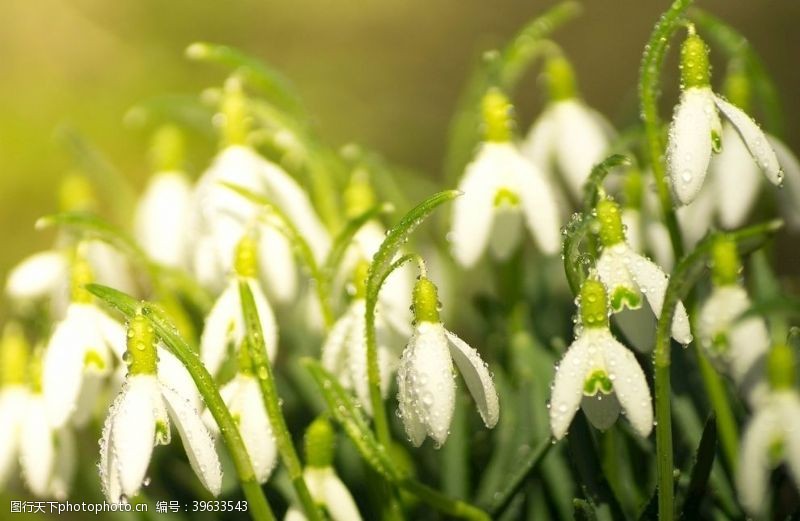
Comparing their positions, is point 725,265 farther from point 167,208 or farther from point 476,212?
point 167,208

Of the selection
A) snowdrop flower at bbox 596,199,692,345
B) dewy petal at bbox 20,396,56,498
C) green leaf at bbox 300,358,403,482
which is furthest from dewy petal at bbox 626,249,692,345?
dewy petal at bbox 20,396,56,498

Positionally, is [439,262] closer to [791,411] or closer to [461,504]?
[461,504]

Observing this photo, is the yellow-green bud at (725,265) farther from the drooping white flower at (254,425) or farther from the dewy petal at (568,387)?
the drooping white flower at (254,425)

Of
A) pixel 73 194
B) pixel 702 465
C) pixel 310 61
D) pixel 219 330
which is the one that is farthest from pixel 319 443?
pixel 310 61

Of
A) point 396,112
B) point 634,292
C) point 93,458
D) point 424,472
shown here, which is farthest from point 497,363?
point 396,112

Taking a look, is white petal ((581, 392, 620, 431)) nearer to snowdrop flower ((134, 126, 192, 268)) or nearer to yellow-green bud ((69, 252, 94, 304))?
yellow-green bud ((69, 252, 94, 304))

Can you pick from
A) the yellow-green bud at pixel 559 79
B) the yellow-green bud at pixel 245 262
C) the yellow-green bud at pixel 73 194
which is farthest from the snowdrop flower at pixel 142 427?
the yellow-green bud at pixel 559 79
